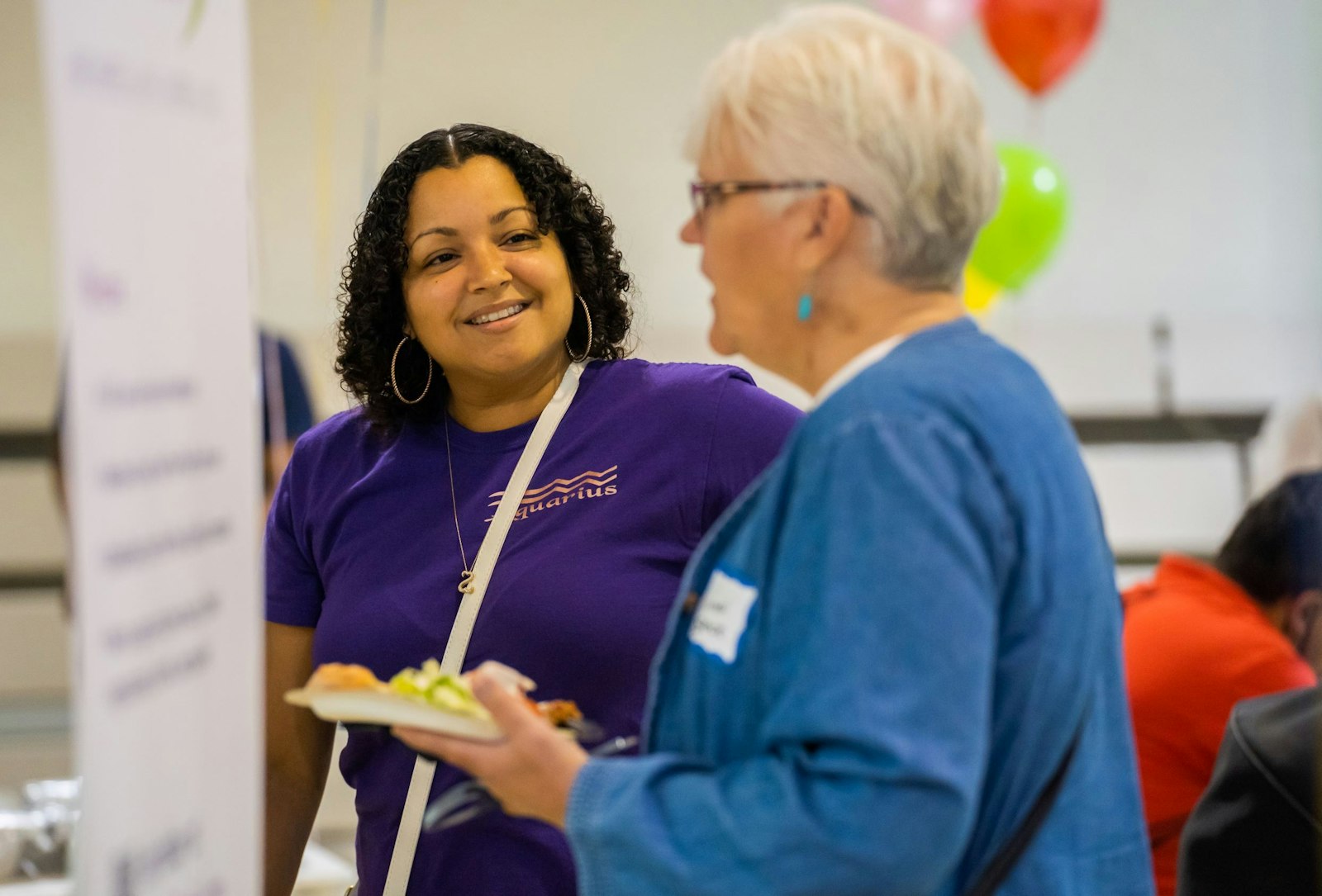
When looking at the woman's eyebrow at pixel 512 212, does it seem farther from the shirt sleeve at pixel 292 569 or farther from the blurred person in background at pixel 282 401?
the blurred person in background at pixel 282 401

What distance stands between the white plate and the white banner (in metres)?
0.16

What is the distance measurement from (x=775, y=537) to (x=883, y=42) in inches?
15.0

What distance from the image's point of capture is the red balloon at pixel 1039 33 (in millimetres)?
3137

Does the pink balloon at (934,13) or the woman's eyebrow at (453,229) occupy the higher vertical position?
the pink balloon at (934,13)

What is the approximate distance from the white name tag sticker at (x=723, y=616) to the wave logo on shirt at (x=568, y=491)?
1.54 feet

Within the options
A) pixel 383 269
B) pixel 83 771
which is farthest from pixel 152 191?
pixel 383 269

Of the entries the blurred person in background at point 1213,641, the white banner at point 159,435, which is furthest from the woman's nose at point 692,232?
the blurred person in background at point 1213,641

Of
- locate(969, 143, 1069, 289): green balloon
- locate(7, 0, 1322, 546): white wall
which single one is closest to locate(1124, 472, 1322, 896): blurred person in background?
locate(969, 143, 1069, 289): green balloon

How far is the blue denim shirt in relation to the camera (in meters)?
0.85

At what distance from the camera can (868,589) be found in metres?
0.86

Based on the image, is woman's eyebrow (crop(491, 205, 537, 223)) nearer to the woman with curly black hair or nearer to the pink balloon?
the woman with curly black hair

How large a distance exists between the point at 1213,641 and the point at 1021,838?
55.8 inches

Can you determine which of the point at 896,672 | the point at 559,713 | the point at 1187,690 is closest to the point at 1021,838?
the point at 896,672

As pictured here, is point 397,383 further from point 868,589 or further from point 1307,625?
point 1307,625
